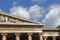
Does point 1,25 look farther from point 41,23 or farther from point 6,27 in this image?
point 41,23

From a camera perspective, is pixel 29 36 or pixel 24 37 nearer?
pixel 29 36

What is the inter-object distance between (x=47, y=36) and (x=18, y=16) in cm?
1048

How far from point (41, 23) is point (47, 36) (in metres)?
6.67

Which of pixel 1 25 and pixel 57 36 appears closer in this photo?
pixel 1 25

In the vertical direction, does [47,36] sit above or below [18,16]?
below

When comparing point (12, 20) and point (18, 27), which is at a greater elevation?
point (12, 20)

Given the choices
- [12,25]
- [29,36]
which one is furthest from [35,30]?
[12,25]

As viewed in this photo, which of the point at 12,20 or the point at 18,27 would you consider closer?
the point at 12,20

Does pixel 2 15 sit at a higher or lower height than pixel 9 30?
higher

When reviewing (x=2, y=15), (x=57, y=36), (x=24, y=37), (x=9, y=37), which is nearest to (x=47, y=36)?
(x=57, y=36)

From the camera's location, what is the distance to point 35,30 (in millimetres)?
52844

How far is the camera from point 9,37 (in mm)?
56250

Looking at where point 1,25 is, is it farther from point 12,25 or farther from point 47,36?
point 47,36

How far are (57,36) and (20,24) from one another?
38.0 feet
